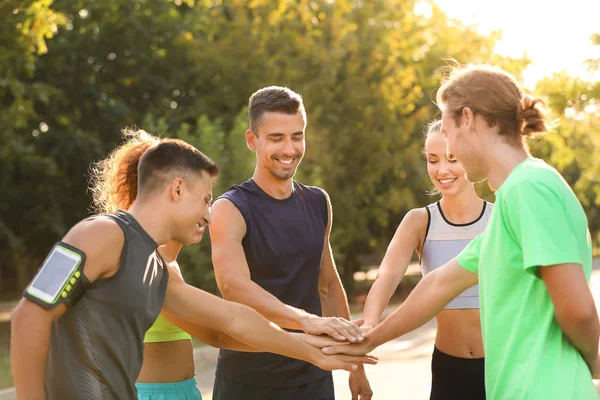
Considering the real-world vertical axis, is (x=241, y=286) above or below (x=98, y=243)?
below

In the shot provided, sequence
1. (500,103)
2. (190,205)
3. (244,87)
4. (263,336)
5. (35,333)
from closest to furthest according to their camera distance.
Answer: (35,333) < (500,103) < (190,205) < (263,336) < (244,87)

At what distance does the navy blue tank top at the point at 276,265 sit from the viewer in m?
4.55

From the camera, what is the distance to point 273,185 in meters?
4.77

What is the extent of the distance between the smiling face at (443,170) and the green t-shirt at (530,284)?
1865 millimetres

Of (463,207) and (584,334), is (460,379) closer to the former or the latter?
(463,207)

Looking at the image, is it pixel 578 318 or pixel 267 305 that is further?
pixel 267 305

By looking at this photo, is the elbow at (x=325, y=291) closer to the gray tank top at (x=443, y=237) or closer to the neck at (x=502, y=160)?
the gray tank top at (x=443, y=237)

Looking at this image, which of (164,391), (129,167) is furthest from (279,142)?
(164,391)

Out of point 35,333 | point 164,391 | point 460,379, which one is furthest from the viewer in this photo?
point 460,379

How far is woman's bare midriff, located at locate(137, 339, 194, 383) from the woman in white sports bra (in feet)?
2.96

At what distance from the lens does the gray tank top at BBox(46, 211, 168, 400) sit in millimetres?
3008

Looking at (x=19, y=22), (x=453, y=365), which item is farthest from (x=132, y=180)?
(x=19, y=22)

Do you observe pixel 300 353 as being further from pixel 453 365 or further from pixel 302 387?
pixel 453 365

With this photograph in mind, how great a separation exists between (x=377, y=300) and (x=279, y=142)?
0.92 metres
